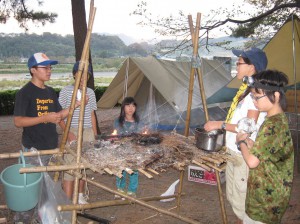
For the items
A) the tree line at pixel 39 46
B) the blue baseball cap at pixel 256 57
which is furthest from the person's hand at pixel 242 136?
the tree line at pixel 39 46

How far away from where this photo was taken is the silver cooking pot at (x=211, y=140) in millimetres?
2566

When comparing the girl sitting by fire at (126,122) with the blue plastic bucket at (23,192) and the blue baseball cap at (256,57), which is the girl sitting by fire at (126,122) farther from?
the blue baseball cap at (256,57)

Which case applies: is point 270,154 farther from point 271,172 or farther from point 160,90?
point 160,90

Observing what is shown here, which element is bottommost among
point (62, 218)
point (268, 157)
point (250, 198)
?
point (62, 218)

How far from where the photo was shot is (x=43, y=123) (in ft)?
10.0

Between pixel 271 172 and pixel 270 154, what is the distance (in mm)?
160

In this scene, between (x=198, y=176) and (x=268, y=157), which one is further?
(x=198, y=176)

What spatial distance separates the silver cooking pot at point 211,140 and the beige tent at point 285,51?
381cm

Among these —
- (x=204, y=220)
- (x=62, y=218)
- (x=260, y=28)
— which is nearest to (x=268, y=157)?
(x=62, y=218)

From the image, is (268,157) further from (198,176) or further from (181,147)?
(198,176)

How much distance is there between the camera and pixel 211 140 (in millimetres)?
2582

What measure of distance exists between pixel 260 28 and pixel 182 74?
10.4 feet

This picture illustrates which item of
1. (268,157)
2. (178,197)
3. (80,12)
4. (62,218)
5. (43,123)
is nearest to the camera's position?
(268,157)

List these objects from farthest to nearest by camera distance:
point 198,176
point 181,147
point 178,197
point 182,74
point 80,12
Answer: point 182,74 < point 80,12 < point 198,176 < point 178,197 < point 181,147
